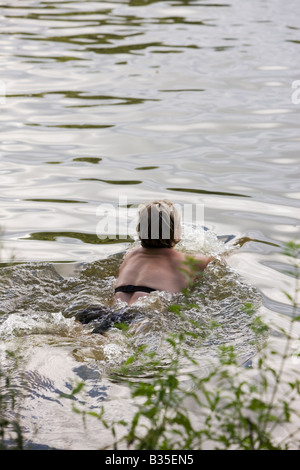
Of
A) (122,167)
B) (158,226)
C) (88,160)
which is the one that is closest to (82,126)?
(88,160)

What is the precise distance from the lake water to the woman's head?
48cm

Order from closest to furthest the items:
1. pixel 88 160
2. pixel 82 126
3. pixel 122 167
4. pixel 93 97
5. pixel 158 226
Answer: pixel 158 226, pixel 122 167, pixel 88 160, pixel 82 126, pixel 93 97

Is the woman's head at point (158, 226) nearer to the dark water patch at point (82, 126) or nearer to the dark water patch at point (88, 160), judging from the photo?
the dark water patch at point (88, 160)

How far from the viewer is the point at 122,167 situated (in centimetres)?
821

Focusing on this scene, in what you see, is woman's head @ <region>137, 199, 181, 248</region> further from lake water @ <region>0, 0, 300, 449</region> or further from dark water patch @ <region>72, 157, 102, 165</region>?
dark water patch @ <region>72, 157, 102, 165</region>

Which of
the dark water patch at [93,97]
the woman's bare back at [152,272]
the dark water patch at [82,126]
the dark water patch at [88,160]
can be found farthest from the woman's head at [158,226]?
the dark water patch at [93,97]

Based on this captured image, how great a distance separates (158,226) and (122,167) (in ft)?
9.00

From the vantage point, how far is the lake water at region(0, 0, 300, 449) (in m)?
4.64

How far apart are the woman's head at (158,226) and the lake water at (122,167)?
1.56 feet

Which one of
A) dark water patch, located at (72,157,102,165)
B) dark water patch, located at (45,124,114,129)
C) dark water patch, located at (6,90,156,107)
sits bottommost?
dark water patch, located at (72,157,102,165)

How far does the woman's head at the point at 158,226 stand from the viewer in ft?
18.3

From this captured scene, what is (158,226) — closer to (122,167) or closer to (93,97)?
(122,167)

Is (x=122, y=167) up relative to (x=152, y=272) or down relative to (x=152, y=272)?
up

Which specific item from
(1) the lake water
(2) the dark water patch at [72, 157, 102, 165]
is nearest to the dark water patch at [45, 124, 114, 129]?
(1) the lake water
